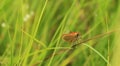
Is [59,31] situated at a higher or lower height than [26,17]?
lower

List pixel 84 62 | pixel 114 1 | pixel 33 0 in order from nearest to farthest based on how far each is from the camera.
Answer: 1. pixel 84 62
2. pixel 33 0
3. pixel 114 1

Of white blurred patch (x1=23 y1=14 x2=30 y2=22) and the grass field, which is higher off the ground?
white blurred patch (x1=23 y1=14 x2=30 y2=22)

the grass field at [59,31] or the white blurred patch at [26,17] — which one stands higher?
the white blurred patch at [26,17]

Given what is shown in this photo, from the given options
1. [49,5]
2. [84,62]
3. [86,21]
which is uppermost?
[49,5]

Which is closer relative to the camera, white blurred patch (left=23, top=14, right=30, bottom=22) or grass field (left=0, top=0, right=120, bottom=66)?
grass field (left=0, top=0, right=120, bottom=66)

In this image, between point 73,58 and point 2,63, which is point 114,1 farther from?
point 2,63

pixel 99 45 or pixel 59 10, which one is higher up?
pixel 59 10

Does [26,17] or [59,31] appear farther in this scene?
[26,17]

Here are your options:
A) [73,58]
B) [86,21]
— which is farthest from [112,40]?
[86,21]
